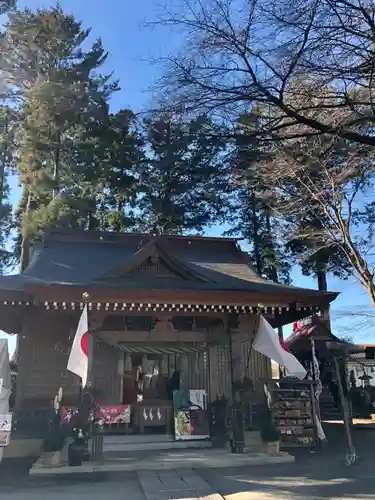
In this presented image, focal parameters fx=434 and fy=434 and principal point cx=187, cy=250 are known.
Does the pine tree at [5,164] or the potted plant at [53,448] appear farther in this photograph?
the pine tree at [5,164]

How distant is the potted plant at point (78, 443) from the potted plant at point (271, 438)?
11.9 ft

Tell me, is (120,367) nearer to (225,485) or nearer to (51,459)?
(51,459)

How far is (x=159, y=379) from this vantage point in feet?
43.4

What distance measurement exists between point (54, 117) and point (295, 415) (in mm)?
19170

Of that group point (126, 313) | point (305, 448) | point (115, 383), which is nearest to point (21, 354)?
point (115, 383)

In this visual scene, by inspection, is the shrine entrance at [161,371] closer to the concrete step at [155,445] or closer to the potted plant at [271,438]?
the concrete step at [155,445]

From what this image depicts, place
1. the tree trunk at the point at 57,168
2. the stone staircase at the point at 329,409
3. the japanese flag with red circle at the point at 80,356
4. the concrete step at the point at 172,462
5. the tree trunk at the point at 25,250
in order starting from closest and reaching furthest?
the concrete step at the point at 172,462 < the japanese flag with red circle at the point at 80,356 < the stone staircase at the point at 329,409 < the tree trunk at the point at 25,250 < the tree trunk at the point at 57,168

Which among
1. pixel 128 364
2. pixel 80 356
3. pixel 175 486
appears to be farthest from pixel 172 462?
pixel 128 364

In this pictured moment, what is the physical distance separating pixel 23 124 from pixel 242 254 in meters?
14.5

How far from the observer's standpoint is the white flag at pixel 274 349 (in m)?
9.31

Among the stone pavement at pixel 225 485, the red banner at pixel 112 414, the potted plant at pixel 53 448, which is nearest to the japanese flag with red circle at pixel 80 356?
the potted plant at pixel 53 448

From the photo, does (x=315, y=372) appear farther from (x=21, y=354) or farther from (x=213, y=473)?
(x=21, y=354)

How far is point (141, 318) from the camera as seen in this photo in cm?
1204

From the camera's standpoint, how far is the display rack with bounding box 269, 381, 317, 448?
32.1 feet
